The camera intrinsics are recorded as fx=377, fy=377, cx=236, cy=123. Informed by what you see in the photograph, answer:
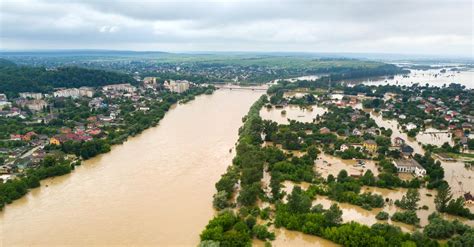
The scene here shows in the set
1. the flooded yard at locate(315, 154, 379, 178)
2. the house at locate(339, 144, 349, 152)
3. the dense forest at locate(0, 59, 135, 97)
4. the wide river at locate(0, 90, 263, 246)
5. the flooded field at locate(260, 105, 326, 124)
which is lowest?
the wide river at locate(0, 90, 263, 246)

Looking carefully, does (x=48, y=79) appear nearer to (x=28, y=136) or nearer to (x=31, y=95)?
(x=31, y=95)

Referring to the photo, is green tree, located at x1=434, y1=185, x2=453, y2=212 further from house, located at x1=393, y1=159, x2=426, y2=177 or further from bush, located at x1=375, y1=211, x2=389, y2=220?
house, located at x1=393, y1=159, x2=426, y2=177

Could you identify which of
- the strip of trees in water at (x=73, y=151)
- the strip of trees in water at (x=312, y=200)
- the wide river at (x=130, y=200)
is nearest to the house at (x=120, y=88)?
the strip of trees in water at (x=73, y=151)

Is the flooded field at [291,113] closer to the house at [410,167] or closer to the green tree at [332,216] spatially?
the house at [410,167]

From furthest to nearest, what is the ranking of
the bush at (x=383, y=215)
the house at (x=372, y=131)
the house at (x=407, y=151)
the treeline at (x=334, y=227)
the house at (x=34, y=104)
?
1. the house at (x=34, y=104)
2. the house at (x=372, y=131)
3. the house at (x=407, y=151)
4. the bush at (x=383, y=215)
5. the treeline at (x=334, y=227)

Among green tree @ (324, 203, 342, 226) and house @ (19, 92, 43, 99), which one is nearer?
green tree @ (324, 203, 342, 226)

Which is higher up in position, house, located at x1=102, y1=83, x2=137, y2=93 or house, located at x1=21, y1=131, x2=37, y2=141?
house, located at x1=102, y1=83, x2=137, y2=93

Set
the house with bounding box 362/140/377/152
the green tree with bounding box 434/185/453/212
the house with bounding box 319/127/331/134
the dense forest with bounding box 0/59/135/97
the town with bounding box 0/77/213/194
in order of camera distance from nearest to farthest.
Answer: the green tree with bounding box 434/185/453/212 → the town with bounding box 0/77/213/194 → the house with bounding box 362/140/377/152 → the house with bounding box 319/127/331/134 → the dense forest with bounding box 0/59/135/97

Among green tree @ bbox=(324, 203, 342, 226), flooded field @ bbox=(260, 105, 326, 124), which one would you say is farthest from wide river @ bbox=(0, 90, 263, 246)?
flooded field @ bbox=(260, 105, 326, 124)
